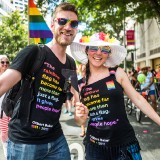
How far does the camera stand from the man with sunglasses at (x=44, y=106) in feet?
7.51

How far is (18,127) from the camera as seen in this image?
7.55ft

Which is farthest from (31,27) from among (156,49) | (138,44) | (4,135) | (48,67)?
(138,44)

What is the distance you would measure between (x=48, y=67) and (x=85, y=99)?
824mm

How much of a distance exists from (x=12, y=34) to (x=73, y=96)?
3293cm

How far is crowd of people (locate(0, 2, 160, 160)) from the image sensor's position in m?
2.30

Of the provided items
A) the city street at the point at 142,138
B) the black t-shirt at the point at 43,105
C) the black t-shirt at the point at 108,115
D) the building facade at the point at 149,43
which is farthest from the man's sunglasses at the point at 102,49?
the building facade at the point at 149,43

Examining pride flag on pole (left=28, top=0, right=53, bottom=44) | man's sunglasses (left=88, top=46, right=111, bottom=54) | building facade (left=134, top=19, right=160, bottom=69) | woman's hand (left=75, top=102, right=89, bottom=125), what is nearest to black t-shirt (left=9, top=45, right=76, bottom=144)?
woman's hand (left=75, top=102, right=89, bottom=125)

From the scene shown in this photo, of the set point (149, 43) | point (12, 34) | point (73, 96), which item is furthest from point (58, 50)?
point (149, 43)

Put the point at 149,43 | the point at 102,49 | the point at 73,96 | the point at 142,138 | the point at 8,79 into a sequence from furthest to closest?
the point at 149,43 < the point at 142,138 < the point at 102,49 < the point at 73,96 < the point at 8,79

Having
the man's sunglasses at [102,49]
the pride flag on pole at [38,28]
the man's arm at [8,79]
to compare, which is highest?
the pride flag on pole at [38,28]

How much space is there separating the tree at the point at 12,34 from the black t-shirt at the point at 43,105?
3258 cm

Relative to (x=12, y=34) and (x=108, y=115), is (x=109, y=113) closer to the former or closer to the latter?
(x=108, y=115)

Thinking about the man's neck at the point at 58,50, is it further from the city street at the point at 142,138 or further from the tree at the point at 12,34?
the tree at the point at 12,34

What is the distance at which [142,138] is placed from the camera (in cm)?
718
